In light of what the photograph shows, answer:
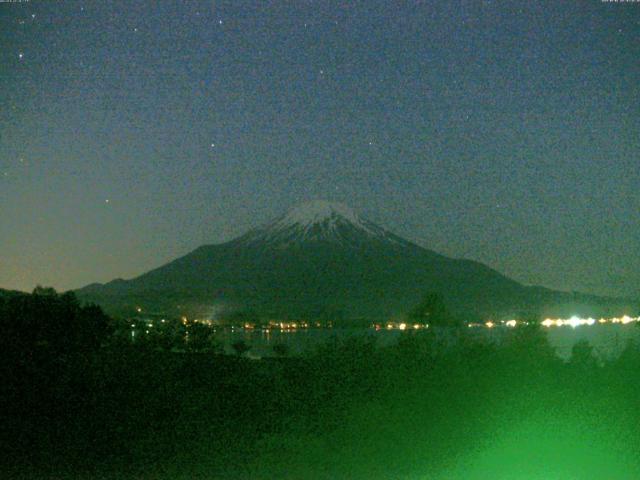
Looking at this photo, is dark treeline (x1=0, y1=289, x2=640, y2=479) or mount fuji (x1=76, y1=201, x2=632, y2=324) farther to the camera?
mount fuji (x1=76, y1=201, x2=632, y2=324)

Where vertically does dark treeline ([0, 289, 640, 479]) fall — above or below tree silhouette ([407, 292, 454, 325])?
below

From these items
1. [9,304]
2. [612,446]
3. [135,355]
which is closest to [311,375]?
[135,355]

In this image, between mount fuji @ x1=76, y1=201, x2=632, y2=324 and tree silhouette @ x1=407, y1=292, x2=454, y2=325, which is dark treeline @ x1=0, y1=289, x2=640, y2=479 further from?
mount fuji @ x1=76, y1=201, x2=632, y2=324

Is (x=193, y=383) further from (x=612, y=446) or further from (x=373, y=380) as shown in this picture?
(x=612, y=446)

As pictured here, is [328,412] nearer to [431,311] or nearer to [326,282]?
[431,311]

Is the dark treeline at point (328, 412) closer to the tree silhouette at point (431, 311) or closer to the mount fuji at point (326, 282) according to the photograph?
the tree silhouette at point (431, 311)

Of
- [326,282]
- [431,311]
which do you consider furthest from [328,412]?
[326,282]

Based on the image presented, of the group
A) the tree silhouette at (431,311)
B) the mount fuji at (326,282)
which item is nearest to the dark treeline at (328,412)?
the tree silhouette at (431,311)

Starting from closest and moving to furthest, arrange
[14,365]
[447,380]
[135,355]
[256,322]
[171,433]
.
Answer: [171,433] → [447,380] → [14,365] → [135,355] → [256,322]

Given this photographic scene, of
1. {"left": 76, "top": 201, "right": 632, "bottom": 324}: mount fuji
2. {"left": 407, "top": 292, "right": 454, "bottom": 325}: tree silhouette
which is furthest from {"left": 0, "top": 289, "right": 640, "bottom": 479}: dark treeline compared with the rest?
{"left": 76, "top": 201, "right": 632, "bottom": 324}: mount fuji
